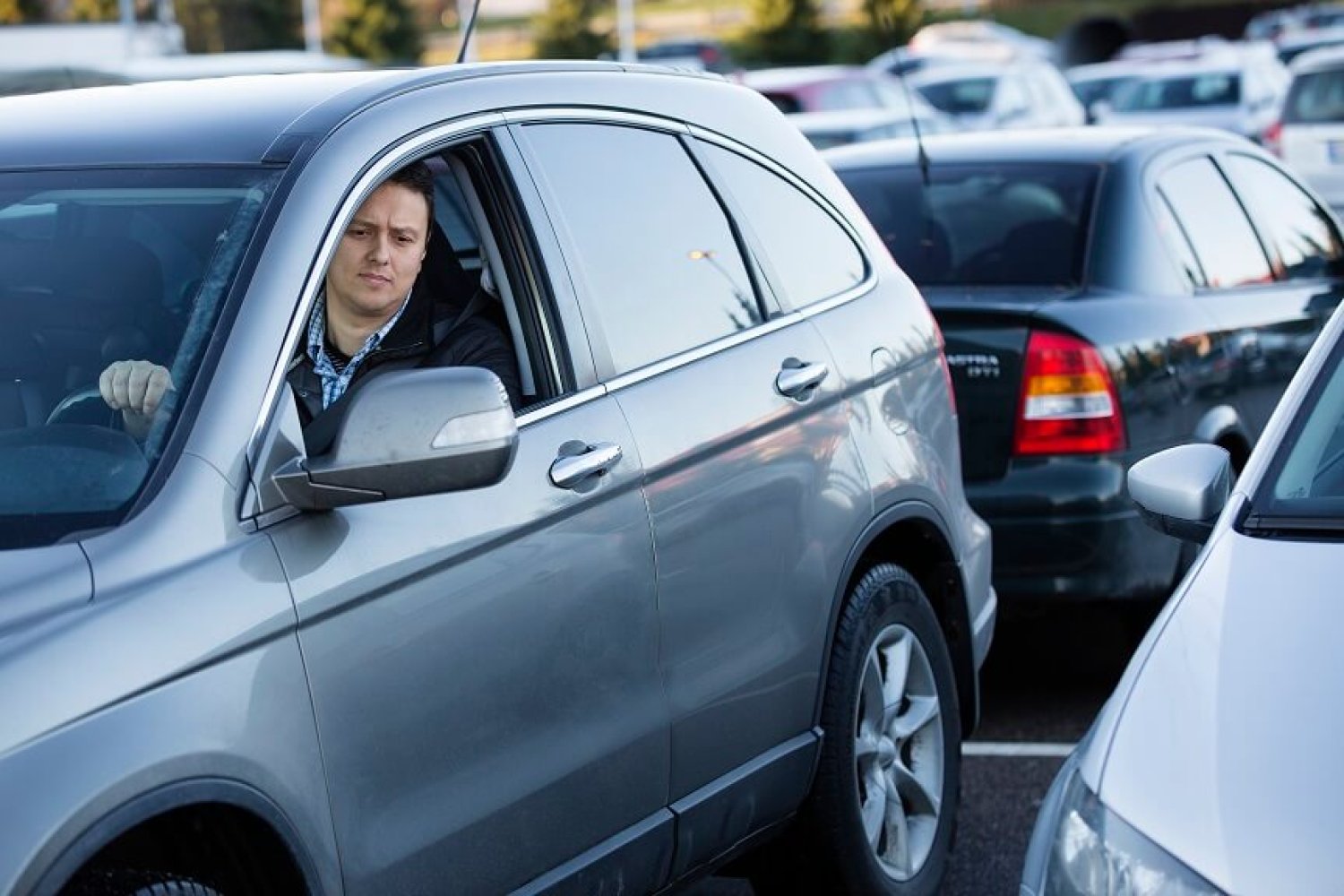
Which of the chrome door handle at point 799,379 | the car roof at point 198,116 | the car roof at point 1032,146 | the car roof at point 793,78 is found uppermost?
the car roof at point 198,116

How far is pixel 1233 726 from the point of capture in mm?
3102

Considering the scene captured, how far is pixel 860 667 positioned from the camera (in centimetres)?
476

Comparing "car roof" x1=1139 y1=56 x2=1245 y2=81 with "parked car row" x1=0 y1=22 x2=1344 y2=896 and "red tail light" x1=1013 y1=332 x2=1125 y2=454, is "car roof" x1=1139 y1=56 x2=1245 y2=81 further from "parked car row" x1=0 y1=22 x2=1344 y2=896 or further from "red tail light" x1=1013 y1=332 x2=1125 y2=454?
"parked car row" x1=0 y1=22 x2=1344 y2=896

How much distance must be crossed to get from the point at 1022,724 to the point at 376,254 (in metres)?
3.57

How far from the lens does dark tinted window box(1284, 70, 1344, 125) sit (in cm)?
2002

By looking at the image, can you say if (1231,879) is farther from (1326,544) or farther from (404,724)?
(404,724)

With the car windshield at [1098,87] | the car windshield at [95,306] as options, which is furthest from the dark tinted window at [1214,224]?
the car windshield at [1098,87]

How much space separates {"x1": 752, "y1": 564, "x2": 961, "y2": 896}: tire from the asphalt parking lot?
354mm

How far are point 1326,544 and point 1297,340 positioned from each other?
4479 millimetres

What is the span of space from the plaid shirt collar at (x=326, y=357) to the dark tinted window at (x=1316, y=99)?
1730 cm

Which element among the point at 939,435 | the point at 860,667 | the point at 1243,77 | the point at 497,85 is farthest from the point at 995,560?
the point at 1243,77

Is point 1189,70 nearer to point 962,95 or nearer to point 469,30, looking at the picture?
point 962,95

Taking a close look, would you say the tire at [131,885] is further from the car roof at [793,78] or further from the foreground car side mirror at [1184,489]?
the car roof at [793,78]

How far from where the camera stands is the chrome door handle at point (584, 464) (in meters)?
3.73
